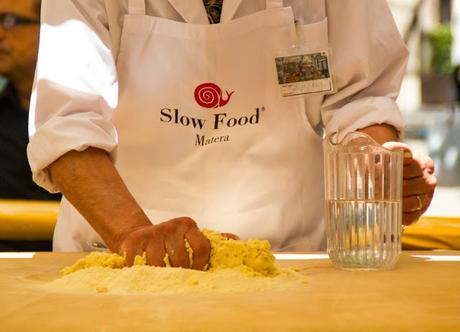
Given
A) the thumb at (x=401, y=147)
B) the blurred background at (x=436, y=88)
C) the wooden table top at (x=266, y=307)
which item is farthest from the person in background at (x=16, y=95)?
the blurred background at (x=436, y=88)

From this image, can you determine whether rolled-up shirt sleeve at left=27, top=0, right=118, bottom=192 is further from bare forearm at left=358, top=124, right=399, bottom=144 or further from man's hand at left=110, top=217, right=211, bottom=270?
bare forearm at left=358, top=124, right=399, bottom=144

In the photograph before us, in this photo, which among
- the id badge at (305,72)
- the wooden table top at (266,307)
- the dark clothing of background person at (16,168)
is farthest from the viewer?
the dark clothing of background person at (16,168)

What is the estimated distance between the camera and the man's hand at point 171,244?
1.26 meters

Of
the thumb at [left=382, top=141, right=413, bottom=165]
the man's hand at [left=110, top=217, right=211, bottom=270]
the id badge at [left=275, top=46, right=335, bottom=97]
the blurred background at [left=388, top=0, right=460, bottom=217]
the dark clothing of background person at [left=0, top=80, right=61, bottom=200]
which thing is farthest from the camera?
the blurred background at [left=388, top=0, right=460, bottom=217]

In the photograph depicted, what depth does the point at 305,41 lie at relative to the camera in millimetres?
1845

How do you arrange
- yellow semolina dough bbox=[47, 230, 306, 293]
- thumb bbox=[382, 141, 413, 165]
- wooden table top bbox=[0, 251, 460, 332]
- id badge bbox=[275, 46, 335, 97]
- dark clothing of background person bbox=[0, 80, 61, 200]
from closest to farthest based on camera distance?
wooden table top bbox=[0, 251, 460, 332]
yellow semolina dough bbox=[47, 230, 306, 293]
thumb bbox=[382, 141, 413, 165]
id badge bbox=[275, 46, 335, 97]
dark clothing of background person bbox=[0, 80, 61, 200]

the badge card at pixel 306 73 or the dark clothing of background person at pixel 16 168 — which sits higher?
the badge card at pixel 306 73

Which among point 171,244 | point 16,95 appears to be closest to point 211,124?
point 171,244

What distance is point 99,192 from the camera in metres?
1.50

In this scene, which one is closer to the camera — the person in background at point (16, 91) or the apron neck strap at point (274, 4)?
the apron neck strap at point (274, 4)

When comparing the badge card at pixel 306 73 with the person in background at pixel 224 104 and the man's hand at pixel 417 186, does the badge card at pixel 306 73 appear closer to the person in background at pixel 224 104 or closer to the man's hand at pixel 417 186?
the person in background at pixel 224 104

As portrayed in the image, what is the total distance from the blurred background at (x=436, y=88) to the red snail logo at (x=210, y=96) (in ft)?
19.3

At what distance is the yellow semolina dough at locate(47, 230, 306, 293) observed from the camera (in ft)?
3.73

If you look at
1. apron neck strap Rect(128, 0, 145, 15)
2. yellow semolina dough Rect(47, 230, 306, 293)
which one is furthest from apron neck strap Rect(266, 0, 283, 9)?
yellow semolina dough Rect(47, 230, 306, 293)
